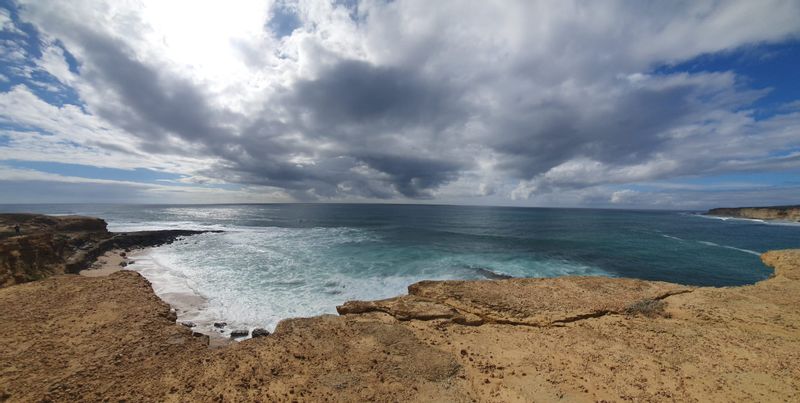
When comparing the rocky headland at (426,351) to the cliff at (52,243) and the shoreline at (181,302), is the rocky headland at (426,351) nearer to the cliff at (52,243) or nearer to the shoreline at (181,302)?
the shoreline at (181,302)

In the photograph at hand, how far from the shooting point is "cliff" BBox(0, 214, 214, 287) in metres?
15.9

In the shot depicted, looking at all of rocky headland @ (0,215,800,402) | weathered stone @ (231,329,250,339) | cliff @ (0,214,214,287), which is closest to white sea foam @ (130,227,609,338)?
weathered stone @ (231,329,250,339)

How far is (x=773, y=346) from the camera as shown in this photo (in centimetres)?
881

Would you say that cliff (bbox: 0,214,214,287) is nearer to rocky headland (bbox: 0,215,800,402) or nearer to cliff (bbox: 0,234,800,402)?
cliff (bbox: 0,234,800,402)

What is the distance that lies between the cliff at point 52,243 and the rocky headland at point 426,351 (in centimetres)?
683

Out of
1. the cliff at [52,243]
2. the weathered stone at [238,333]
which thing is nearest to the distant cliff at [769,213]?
the weathered stone at [238,333]

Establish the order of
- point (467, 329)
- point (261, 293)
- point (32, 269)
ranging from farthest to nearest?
point (261, 293) → point (32, 269) → point (467, 329)

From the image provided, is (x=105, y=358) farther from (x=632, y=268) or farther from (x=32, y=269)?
(x=632, y=268)

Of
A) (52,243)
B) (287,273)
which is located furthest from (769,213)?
(52,243)

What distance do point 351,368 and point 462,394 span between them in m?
2.92

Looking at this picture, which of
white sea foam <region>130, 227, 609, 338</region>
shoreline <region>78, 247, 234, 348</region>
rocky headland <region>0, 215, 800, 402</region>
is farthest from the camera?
white sea foam <region>130, 227, 609, 338</region>

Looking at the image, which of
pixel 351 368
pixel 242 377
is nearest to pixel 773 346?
pixel 351 368

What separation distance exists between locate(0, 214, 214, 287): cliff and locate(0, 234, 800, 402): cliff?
6.41m

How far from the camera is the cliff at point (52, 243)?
15.9 m
